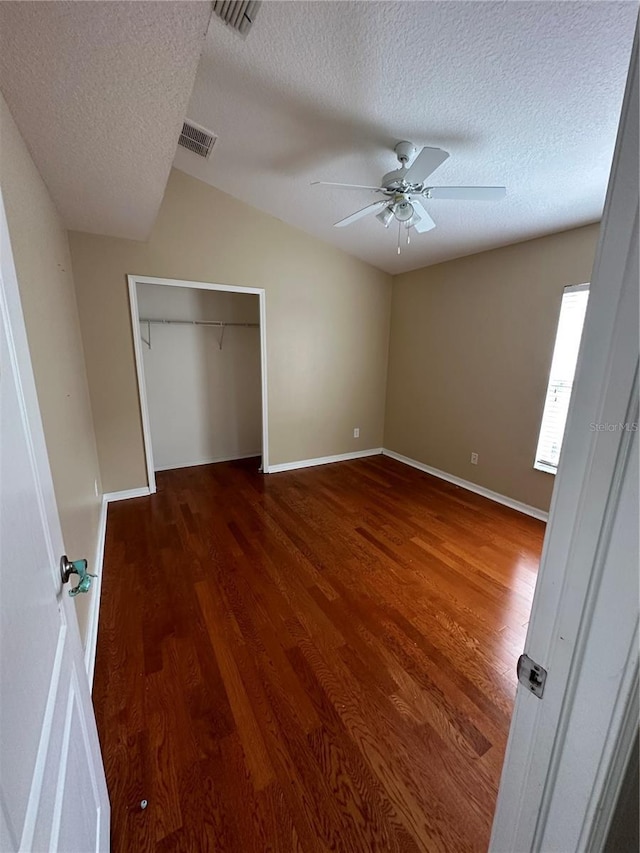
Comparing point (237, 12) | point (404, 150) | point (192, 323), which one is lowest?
point (192, 323)

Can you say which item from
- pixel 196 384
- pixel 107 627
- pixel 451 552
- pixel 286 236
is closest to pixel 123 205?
pixel 286 236

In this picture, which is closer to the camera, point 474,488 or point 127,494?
point 127,494

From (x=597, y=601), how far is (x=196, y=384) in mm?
4194

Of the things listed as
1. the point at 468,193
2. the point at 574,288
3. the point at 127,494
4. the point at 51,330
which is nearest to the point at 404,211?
the point at 468,193

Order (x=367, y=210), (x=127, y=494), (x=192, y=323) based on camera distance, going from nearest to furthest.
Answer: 1. (x=367, y=210)
2. (x=127, y=494)
3. (x=192, y=323)

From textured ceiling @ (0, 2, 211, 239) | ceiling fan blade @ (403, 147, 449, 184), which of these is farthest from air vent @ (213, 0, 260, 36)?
ceiling fan blade @ (403, 147, 449, 184)

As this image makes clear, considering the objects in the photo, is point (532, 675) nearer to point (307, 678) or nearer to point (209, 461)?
point (307, 678)

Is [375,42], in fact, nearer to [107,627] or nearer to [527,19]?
[527,19]

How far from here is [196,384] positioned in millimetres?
4145

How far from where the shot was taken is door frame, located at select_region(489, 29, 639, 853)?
42 cm

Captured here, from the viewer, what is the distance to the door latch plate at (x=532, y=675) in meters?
0.56

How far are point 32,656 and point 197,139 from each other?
3.15m

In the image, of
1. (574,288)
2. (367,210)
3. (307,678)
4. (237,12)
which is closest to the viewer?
(237,12)

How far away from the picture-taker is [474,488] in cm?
366
